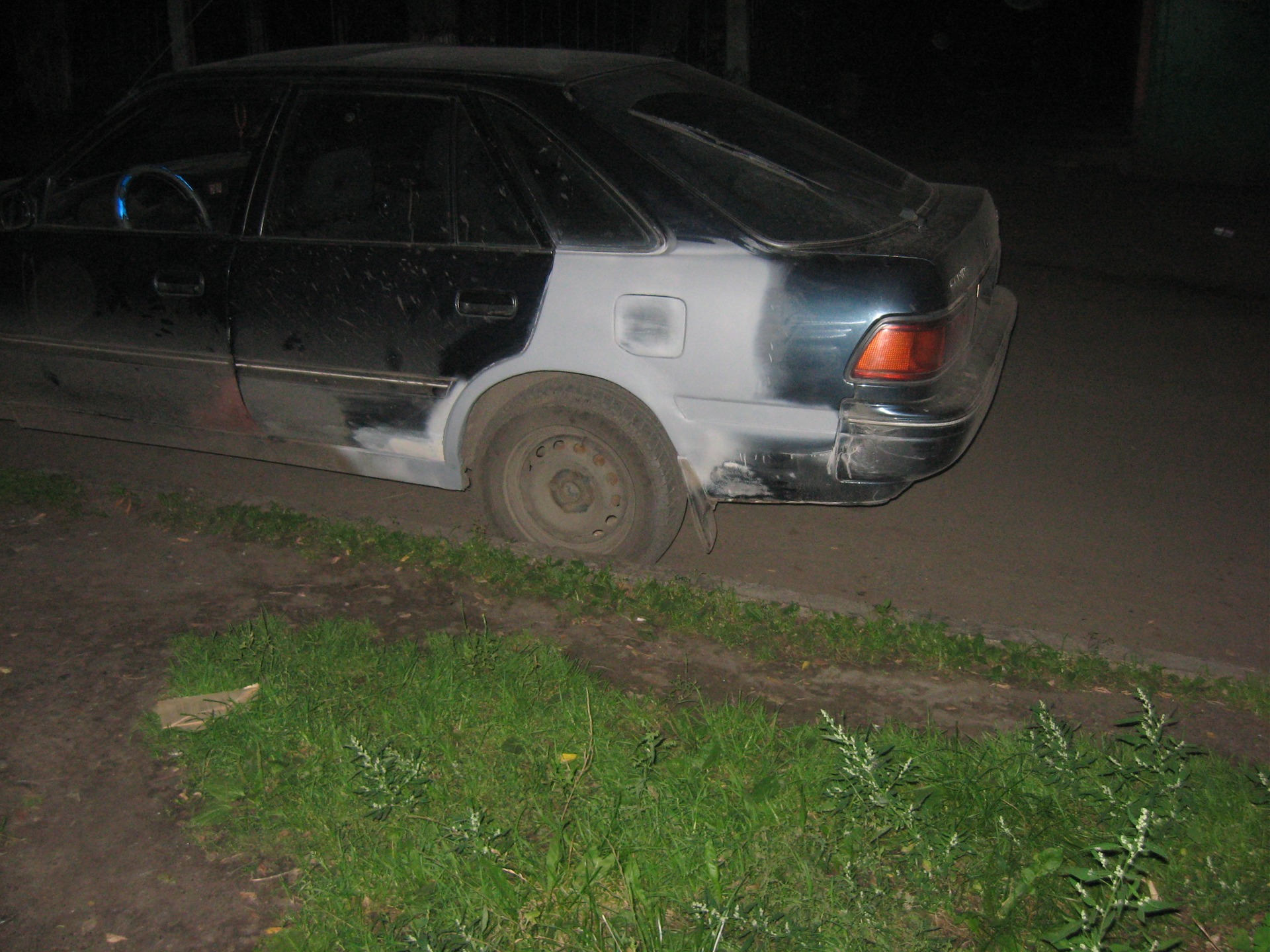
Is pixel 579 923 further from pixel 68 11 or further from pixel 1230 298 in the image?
pixel 68 11

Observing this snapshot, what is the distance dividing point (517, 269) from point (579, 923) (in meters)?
2.21

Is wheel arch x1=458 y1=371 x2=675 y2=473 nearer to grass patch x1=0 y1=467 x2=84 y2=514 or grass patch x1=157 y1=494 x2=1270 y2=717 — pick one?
grass patch x1=157 y1=494 x2=1270 y2=717

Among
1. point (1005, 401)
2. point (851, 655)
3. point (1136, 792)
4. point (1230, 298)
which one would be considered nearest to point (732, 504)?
point (851, 655)

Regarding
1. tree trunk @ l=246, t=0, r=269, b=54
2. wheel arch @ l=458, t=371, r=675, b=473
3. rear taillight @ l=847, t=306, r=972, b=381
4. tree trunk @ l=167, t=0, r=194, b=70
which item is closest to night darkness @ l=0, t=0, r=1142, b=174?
tree trunk @ l=246, t=0, r=269, b=54

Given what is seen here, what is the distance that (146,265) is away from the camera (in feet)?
14.9

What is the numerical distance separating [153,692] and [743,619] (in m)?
1.92

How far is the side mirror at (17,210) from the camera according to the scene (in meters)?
4.80

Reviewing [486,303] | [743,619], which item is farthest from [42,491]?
[743,619]

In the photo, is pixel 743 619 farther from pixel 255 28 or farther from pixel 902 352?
pixel 255 28

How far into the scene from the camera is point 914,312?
368cm

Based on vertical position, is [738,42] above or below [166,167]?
above

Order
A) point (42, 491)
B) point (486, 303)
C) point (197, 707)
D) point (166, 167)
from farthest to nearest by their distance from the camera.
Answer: point (42, 491) < point (166, 167) < point (486, 303) < point (197, 707)

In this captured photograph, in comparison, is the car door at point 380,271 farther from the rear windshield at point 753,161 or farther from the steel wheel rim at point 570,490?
the rear windshield at point 753,161

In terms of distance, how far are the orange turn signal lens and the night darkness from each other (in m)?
8.32
